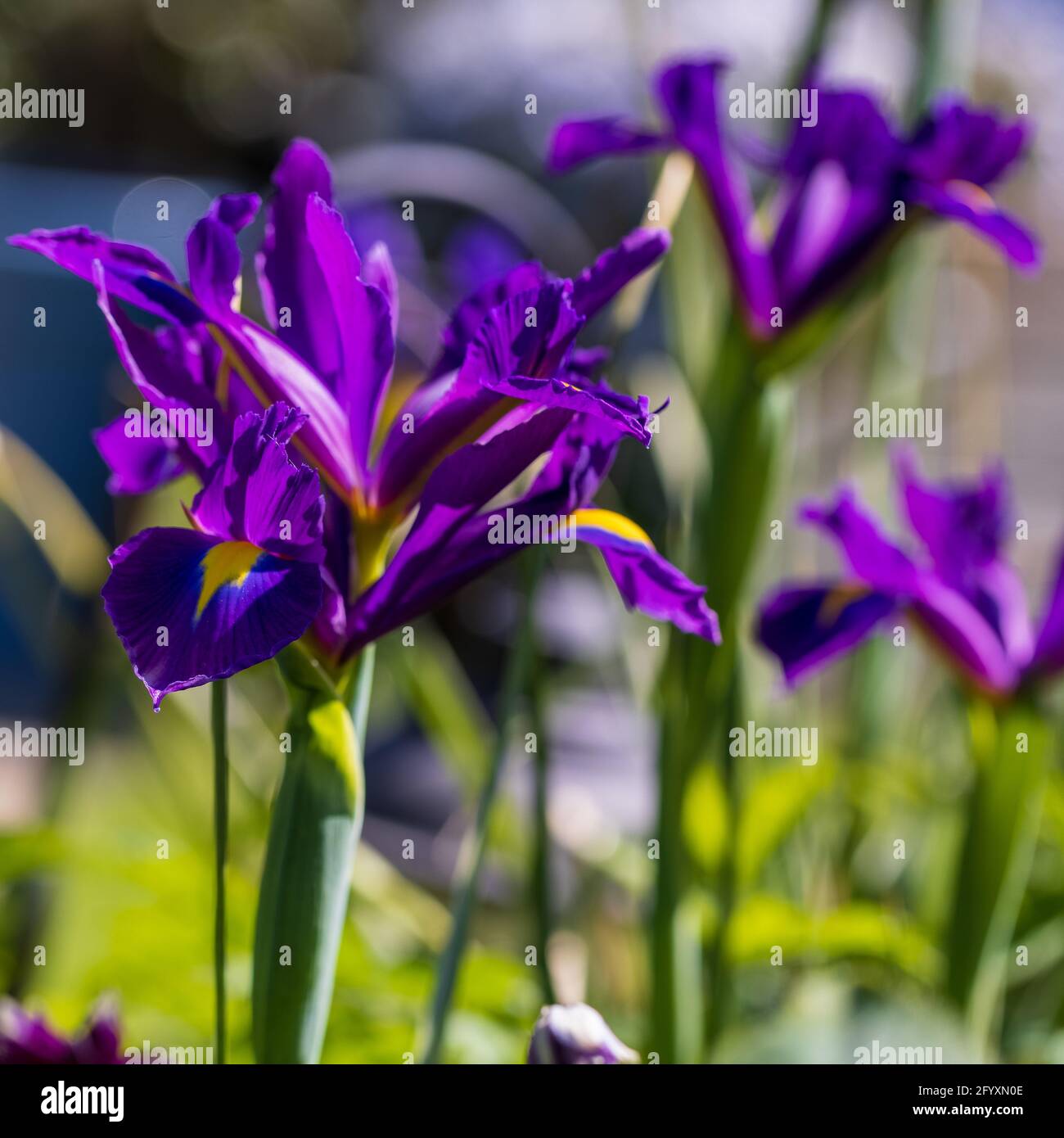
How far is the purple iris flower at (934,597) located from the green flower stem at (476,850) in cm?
13

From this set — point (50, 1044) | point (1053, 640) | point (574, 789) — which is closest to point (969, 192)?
point (1053, 640)

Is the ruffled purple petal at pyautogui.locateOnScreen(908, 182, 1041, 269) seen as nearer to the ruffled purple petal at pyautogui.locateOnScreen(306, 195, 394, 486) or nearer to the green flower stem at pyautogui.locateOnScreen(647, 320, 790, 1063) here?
the green flower stem at pyautogui.locateOnScreen(647, 320, 790, 1063)

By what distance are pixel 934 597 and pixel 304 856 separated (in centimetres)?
36

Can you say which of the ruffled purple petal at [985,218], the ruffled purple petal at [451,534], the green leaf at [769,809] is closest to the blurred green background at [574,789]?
the green leaf at [769,809]

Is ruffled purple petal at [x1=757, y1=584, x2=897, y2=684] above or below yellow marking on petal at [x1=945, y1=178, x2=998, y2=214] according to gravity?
below

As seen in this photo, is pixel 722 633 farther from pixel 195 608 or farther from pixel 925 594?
pixel 195 608

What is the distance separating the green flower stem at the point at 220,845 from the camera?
0.34 meters

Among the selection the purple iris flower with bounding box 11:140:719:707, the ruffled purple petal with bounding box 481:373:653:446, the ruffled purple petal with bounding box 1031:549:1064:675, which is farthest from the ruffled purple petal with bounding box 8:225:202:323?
the ruffled purple petal with bounding box 1031:549:1064:675

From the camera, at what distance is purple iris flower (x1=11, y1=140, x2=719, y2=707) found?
0.98 feet

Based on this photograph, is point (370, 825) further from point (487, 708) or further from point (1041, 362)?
point (1041, 362)

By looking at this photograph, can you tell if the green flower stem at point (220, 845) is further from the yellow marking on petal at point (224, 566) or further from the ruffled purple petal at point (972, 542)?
the ruffled purple petal at point (972, 542)

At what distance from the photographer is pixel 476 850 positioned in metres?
0.43

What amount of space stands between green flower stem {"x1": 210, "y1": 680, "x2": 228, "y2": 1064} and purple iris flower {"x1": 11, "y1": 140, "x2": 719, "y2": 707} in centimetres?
4
